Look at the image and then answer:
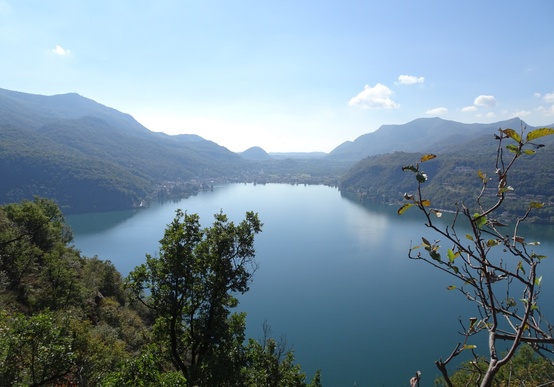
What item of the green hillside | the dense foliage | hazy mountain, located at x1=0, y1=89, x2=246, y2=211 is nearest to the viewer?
the dense foliage

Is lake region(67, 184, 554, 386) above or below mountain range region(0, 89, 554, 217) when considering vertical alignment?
below

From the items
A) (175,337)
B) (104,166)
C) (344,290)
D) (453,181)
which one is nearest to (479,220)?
(175,337)

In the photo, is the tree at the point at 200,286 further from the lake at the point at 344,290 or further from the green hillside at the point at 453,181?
the green hillside at the point at 453,181

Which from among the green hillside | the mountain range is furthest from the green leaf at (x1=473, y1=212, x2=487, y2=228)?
the green hillside

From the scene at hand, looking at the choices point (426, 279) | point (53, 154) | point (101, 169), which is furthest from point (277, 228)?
point (53, 154)

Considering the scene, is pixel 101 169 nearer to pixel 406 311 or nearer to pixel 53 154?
pixel 53 154

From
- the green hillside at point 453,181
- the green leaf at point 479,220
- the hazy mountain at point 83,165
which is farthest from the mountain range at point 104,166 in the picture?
the green leaf at point 479,220

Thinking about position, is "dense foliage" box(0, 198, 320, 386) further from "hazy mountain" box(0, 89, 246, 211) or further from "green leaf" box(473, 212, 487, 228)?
"hazy mountain" box(0, 89, 246, 211)
